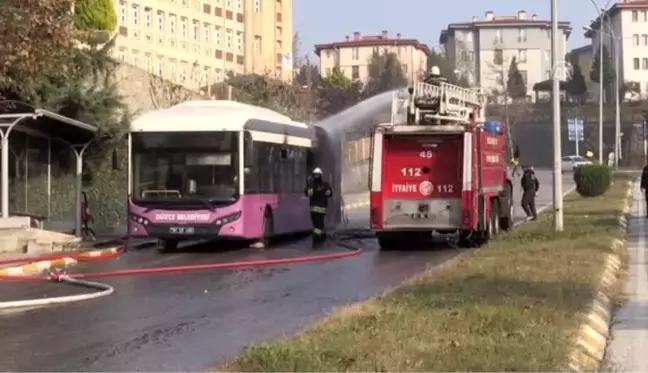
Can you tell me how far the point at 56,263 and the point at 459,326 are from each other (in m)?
12.7

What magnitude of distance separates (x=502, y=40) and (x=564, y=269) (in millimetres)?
126725

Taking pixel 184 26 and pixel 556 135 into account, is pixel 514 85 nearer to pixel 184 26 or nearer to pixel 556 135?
pixel 184 26

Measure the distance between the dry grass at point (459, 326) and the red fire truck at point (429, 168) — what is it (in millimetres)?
5690

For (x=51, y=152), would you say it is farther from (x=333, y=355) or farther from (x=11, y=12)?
(x=333, y=355)

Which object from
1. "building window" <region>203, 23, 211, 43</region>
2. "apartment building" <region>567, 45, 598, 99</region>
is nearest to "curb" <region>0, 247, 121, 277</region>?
"building window" <region>203, 23, 211, 43</region>

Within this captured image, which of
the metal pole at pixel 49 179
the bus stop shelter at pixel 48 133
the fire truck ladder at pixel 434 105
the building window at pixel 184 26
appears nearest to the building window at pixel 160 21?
the building window at pixel 184 26

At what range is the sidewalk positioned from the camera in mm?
9844

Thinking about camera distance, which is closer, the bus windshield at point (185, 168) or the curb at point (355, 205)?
the bus windshield at point (185, 168)

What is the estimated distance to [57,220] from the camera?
3284 centimetres

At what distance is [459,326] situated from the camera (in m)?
10.3

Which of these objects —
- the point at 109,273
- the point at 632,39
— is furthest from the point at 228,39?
the point at 109,273

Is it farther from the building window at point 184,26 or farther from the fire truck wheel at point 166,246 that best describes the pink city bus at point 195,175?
Answer: the building window at point 184,26

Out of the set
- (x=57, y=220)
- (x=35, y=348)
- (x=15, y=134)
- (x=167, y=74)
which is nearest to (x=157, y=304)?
(x=35, y=348)

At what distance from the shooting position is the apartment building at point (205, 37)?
7025 cm
